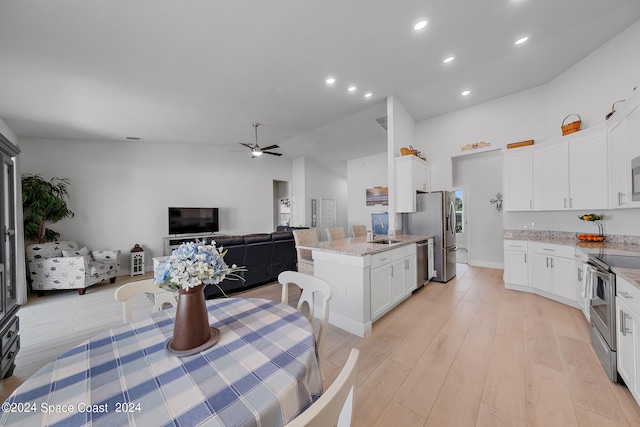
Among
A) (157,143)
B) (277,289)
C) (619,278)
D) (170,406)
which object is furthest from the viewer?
(157,143)

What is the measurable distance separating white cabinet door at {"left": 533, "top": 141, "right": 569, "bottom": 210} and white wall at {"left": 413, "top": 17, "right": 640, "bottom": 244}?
357 millimetres

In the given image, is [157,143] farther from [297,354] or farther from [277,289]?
[297,354]

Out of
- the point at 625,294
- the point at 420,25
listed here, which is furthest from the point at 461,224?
the point at 420,25

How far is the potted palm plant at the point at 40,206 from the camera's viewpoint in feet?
13.1

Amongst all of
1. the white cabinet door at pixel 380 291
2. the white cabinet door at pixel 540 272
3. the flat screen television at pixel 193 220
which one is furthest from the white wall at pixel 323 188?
the white cabinet door at pixel 540 272

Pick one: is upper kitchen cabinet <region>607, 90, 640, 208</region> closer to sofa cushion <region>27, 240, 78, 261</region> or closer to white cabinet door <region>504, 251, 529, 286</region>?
white cabinet door <region>504, 251, 529, 286</region>

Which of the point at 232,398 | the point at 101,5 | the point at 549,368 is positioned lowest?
the point at 549,368

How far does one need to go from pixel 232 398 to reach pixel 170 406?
17cm

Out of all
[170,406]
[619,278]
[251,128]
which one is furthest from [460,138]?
[170,406]

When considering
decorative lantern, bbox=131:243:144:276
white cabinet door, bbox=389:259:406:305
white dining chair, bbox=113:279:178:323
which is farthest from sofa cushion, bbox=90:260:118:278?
white cabinet door, bbox=389:259:406:305

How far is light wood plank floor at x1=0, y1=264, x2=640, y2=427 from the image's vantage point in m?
1.49

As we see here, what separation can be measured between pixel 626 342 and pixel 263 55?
4.02 m

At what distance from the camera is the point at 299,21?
2.28 m

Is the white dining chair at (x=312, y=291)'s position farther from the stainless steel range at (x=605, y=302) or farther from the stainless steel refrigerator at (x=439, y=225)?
the stainless steel refrigerator at (x=439, y=225)
